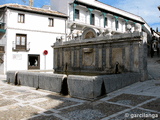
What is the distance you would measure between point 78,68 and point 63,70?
1833 mm

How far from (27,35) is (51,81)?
1560 centimetres

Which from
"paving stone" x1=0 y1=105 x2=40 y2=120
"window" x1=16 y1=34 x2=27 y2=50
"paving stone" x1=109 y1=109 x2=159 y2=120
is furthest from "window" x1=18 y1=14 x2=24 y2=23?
"paving stone" x1=109 y1=109 x2=159 y2=120

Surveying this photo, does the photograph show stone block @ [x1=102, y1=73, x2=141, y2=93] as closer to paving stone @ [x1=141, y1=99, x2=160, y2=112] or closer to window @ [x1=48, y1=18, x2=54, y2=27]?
paving stone @ [x1=141, y1=99, x2=160, y2=112]

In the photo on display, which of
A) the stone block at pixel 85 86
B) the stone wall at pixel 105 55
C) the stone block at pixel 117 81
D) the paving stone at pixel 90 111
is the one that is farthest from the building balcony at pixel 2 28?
the paving stone at pixel 90 111

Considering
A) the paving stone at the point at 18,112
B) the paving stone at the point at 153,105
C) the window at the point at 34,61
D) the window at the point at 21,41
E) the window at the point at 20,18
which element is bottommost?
the paving stone at the point at 18,112

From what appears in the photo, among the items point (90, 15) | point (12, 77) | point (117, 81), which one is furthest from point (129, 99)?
point (90, 15)

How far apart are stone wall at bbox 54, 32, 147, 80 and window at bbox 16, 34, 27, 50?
28.6 feet

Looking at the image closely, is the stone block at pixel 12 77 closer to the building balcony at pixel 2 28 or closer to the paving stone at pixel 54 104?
the paving stone at pixel 54 104

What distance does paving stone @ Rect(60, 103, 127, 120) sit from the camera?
426cm

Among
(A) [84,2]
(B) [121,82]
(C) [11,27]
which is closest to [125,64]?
(B) [121,82]

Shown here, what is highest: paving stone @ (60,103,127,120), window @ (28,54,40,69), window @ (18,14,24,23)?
window @ (18,14,24,23)

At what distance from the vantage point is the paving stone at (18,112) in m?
4.40

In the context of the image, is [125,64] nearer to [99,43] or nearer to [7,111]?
[99,43]

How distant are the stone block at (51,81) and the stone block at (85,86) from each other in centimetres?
61
